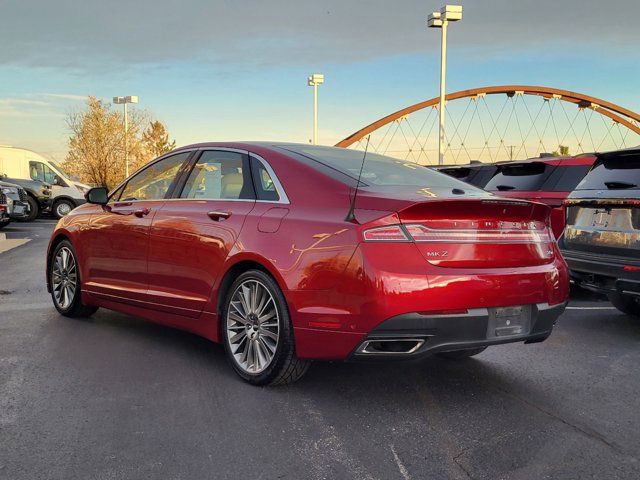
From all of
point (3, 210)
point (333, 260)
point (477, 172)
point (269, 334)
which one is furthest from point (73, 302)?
point (3, 210)

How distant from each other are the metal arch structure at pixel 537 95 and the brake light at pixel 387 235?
175 feet

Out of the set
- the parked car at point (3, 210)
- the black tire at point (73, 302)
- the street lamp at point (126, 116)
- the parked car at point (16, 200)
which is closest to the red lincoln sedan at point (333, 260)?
the black tire at point (73, 302)

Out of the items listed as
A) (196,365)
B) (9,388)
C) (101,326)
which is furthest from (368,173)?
(101,326)

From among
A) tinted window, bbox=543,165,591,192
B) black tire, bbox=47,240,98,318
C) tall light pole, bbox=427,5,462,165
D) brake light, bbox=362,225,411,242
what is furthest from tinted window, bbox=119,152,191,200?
tall light pole, bbox=427,5,462,165

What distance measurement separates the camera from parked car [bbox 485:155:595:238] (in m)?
9.12

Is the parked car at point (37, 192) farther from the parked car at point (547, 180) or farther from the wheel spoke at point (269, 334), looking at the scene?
the wheel spoke at point (269, 334)

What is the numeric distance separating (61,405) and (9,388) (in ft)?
1.80

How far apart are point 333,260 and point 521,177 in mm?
6473

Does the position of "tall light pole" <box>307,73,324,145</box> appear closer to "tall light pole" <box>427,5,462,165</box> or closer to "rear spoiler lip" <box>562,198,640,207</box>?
"tall light pole" <box>427,5,462,165</box>

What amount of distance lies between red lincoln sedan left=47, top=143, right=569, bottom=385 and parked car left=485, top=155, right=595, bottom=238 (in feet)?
14.5

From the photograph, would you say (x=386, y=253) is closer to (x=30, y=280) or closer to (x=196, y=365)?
(x=196, y=365)

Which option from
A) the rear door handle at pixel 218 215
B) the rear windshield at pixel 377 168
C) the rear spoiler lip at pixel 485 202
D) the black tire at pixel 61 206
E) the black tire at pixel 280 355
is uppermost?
the rear windshield at pixel 377 168

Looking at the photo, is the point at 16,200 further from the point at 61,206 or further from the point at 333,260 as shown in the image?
the point at 333,260

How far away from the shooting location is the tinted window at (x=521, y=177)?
31.3ft
